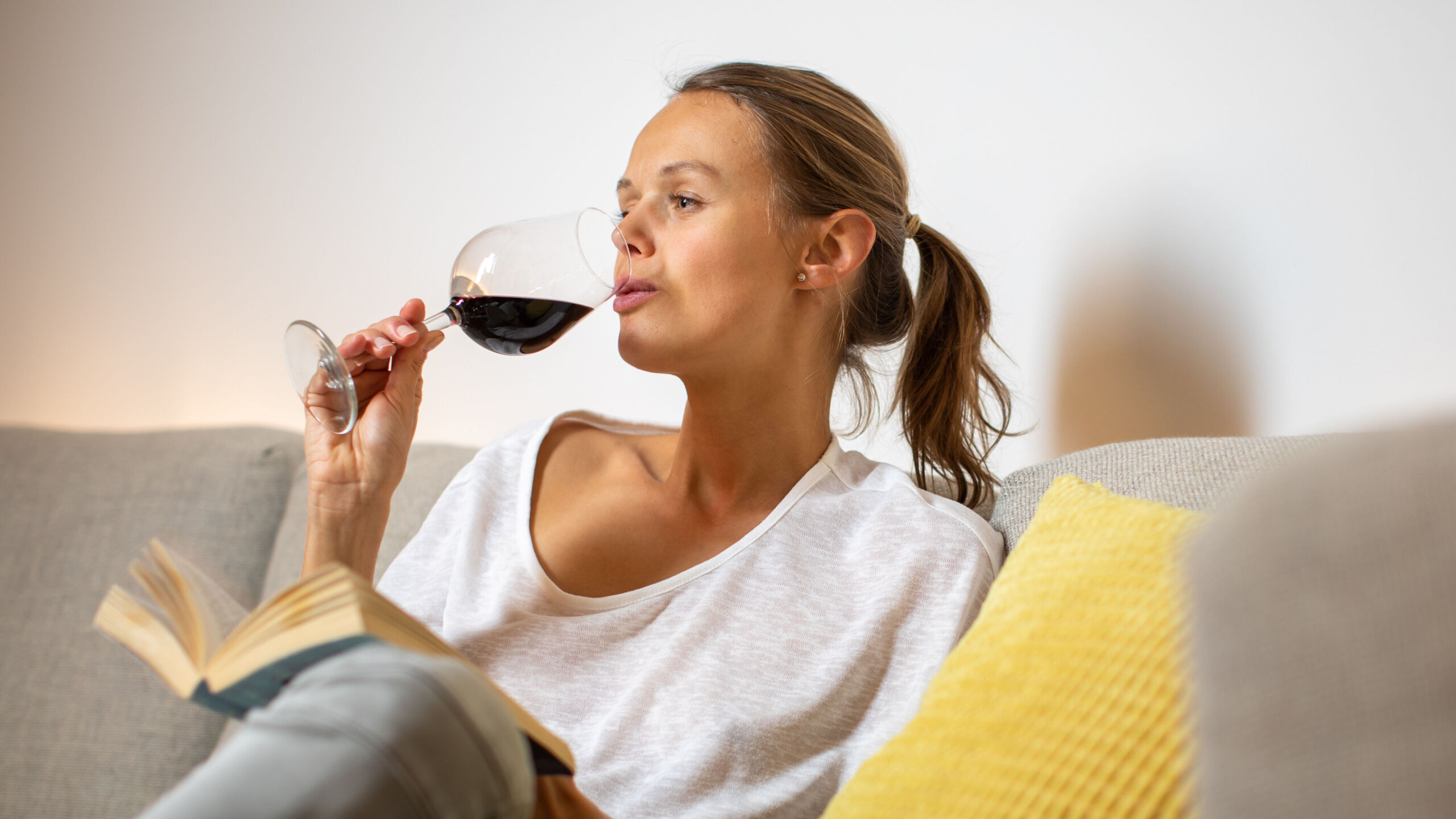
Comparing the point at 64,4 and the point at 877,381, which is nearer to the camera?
the point at 877,381

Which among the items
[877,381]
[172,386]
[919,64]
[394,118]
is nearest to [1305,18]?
[919,64]

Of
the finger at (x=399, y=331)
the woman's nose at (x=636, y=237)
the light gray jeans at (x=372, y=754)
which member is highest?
the woman's nose at (x=636, y=237)

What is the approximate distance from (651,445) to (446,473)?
354mm

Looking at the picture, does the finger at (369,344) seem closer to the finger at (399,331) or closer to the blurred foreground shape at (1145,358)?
the finger at (399,331)

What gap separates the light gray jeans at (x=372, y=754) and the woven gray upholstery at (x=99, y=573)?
1.13 m

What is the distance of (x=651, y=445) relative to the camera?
149 centimetres

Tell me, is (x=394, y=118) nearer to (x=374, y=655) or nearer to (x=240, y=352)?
(x=240, y=352)

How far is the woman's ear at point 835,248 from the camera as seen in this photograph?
4.42ft

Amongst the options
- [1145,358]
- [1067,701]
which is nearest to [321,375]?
[1067,701]

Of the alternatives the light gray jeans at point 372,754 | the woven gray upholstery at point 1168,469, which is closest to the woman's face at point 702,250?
the woven gray upholstery at point 1168,469

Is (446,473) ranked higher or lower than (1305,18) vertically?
lower

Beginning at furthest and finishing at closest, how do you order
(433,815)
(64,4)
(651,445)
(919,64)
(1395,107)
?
(64,4) < (919,64) < (651,445) < (1395,107) < (433,815)

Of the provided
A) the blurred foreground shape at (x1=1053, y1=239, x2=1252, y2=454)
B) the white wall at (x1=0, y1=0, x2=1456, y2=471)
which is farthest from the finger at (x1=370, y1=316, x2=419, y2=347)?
the blurred foreground shape at (x1=1053, y1=239, x2=1252, y2=454)

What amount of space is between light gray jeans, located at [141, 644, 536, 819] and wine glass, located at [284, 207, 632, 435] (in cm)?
60
